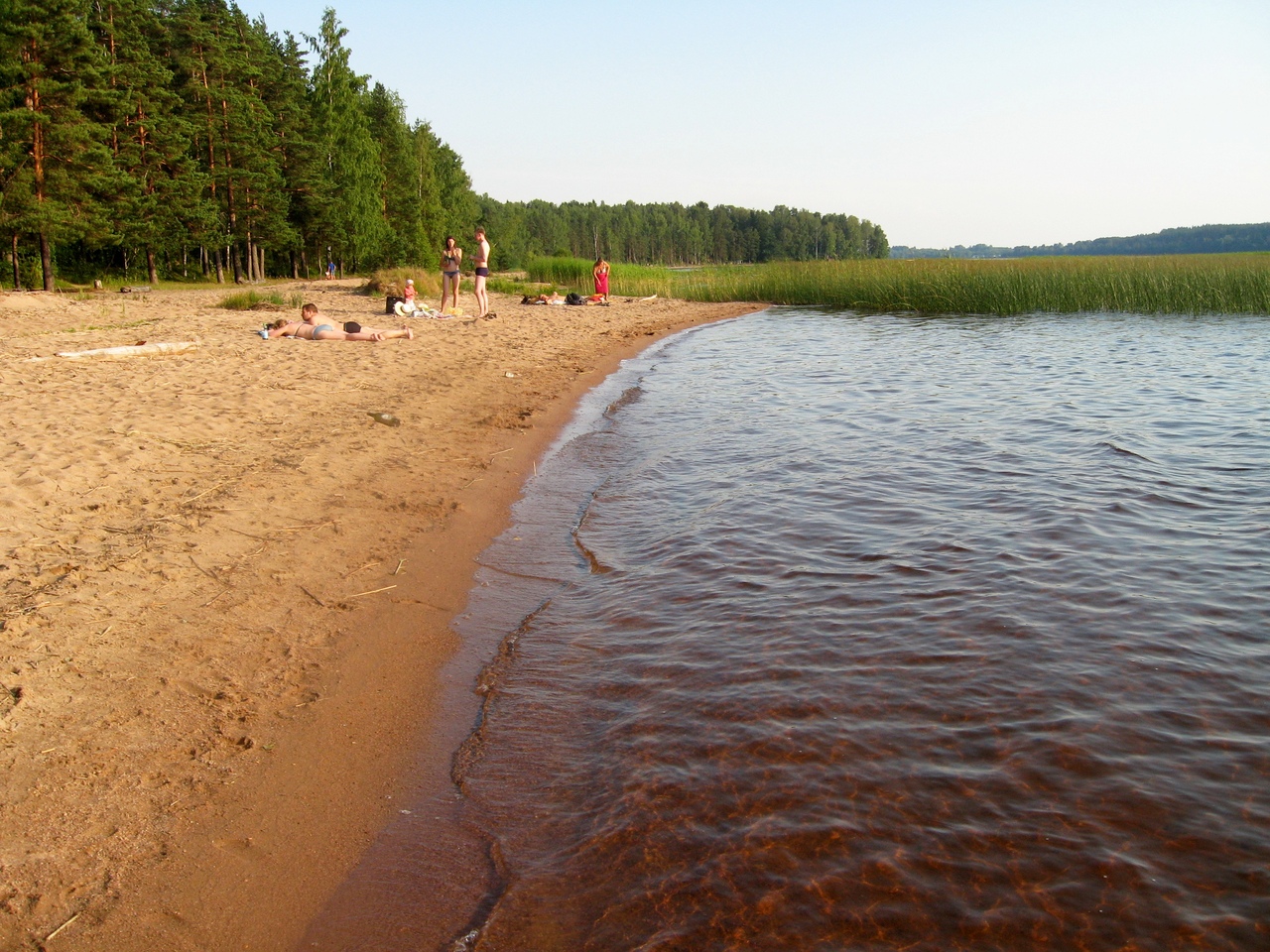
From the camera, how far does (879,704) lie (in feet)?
13.2

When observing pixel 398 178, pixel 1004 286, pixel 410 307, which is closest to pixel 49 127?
pixel 410 307

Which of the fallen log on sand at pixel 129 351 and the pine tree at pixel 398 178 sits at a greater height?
the pine tree at pixel 398 178

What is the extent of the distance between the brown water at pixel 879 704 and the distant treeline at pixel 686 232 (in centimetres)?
10431

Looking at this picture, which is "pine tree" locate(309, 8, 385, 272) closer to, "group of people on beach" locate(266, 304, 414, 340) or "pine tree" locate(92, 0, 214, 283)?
"pine tree" locate(92, 0, 214, 283)

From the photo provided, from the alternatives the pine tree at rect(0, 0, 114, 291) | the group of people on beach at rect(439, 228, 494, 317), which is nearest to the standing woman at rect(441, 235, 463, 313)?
the group of people on beach at rect(439, 228, 494, 317)

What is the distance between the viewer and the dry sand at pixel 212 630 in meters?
2.91

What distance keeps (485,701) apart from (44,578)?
2514 mm

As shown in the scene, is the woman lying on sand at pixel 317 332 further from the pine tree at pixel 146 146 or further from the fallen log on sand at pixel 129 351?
the pine tree at pixel 146 146

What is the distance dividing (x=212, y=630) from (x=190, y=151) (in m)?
37.3

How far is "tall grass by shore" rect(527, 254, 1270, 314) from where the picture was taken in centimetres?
2270

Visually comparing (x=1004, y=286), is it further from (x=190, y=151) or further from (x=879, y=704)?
(x=190, y=151)

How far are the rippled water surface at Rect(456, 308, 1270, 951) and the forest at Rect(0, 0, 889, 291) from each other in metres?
23.1

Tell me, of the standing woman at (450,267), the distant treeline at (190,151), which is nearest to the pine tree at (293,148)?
the distant treeline at (190,151)

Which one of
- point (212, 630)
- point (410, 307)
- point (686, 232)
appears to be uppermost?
point (686, 232)
